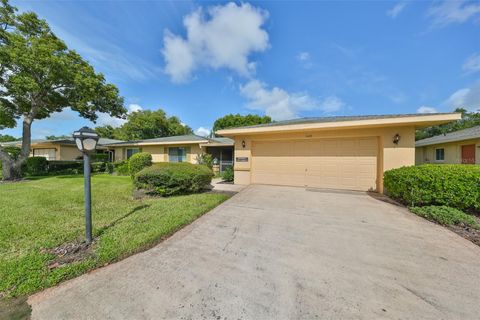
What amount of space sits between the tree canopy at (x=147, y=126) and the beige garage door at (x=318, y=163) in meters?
26.3

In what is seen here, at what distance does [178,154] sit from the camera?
15.5 m

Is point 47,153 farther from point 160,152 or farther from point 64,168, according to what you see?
point 160,152

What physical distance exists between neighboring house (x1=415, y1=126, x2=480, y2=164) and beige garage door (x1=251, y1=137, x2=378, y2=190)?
703 cm

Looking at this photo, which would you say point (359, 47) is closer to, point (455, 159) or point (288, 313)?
point (455, 159)

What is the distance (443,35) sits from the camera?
7180 millimetres

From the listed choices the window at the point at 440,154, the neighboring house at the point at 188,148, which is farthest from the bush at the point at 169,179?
the window at the point at 440,154

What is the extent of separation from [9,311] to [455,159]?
18.5 m

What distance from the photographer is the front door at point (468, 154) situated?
407 inches

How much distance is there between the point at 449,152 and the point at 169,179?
56.0 ft

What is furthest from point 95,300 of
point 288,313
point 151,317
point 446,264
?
point 446,264

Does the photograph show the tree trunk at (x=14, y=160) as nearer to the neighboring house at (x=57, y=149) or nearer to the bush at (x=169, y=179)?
the neighboring house at (x=57, y=149)

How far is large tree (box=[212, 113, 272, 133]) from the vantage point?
3166 cm

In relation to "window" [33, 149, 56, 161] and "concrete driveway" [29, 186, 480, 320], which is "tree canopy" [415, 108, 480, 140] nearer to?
"concrete driveway" [29, 186, 480, 320]

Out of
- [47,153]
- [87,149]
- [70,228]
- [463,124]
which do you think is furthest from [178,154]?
[463,124]
